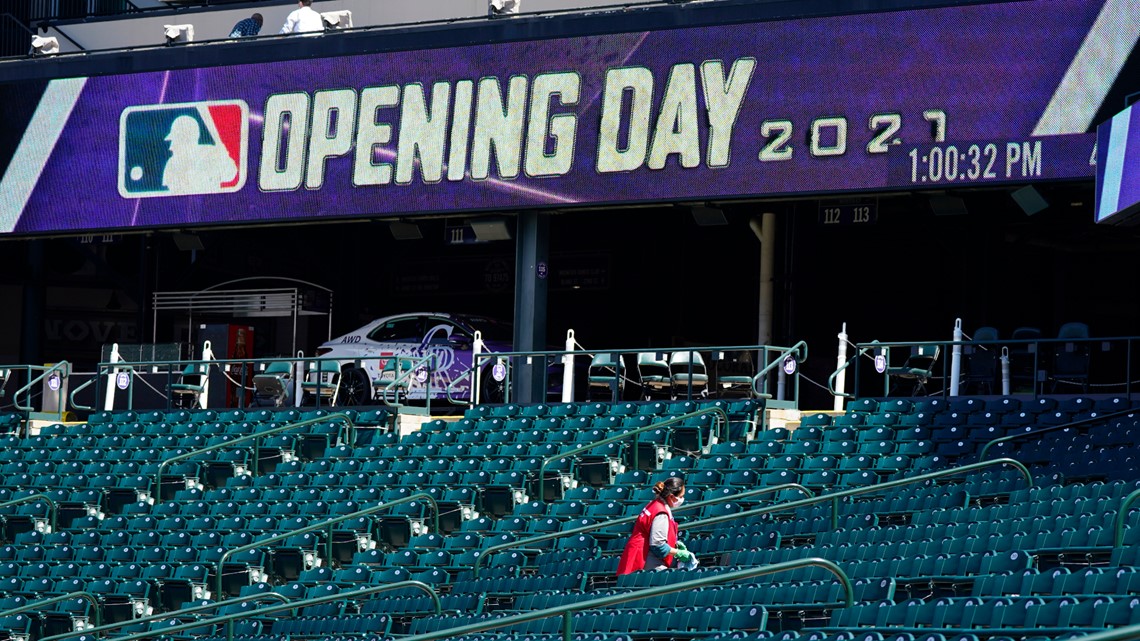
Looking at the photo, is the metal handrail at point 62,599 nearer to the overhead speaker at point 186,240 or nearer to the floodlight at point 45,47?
the overhead speaker at point 186,240

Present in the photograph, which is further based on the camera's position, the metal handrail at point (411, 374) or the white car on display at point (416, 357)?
the white car on display at point (416, 357)

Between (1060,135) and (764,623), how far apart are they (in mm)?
11077

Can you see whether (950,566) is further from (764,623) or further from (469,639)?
(469,639)

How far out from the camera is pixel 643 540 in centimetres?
1323

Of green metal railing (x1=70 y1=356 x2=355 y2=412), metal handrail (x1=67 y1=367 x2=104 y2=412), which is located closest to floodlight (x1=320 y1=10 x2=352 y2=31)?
green metal railing (x1=70 y1=356 x2=355 y2=412)

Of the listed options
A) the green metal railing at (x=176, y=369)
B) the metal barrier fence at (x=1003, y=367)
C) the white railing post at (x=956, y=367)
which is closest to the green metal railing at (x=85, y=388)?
the green metal railing at (x=176, y=369)

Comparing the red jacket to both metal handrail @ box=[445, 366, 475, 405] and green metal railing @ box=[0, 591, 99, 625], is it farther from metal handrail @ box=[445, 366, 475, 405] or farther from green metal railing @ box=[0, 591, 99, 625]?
metal handrail @ box=[445, 366, 475, 405]

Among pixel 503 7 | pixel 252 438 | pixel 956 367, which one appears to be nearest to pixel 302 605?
pixel 252 438

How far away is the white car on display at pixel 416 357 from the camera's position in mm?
23219

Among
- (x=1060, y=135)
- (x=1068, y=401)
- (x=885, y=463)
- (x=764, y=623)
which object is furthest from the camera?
(x=1060, y=135)

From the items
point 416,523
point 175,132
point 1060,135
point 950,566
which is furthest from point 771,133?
point 950,566

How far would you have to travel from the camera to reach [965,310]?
84.2 ft

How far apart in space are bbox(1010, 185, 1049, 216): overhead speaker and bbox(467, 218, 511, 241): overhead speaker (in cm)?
678

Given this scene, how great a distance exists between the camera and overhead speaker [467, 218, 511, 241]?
2370 cm
